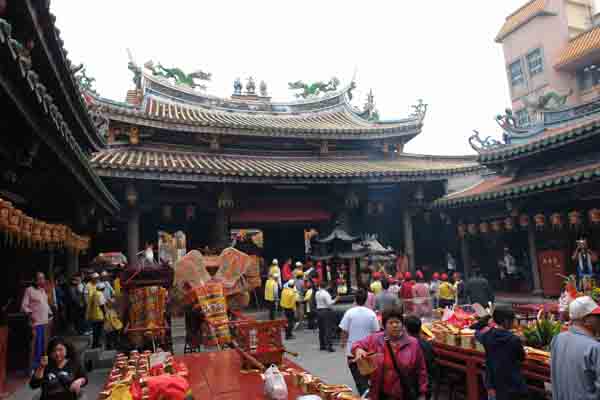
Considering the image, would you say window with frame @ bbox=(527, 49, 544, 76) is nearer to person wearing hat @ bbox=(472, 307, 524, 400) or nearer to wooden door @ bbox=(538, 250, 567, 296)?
wooden door @ bbox=(538, 250, 567, 296)

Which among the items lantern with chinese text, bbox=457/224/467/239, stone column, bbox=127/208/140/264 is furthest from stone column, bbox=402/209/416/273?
stone column, bbox=127/208/140/264

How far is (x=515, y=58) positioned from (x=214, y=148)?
28.1 metres

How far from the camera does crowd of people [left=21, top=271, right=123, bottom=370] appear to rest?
700 centimetres

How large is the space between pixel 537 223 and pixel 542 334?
342 inches

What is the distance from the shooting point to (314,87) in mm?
20625

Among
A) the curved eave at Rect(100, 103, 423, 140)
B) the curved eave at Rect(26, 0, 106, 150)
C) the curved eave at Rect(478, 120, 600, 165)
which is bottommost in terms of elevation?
the curved eave at Rect(26, 0, 106, 150)

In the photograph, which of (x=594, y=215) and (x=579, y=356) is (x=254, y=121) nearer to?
(x=594, y=215)

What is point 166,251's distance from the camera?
45.0ft

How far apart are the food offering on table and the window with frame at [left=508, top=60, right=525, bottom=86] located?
3530cm

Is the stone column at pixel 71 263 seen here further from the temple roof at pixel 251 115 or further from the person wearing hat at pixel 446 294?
the person wearing hat at pixel 446 294

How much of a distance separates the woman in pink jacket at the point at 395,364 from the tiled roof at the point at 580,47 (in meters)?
30.4

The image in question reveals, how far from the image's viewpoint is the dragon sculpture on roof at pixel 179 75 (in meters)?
17.0

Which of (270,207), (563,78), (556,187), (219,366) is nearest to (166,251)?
(270,207)

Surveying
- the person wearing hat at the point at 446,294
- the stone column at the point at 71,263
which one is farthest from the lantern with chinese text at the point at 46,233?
the person wearing hat at the point at 446,294
